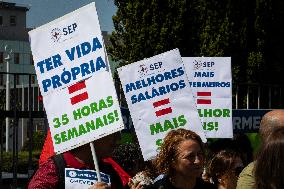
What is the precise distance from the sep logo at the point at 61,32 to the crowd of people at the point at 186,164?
1.85 ft

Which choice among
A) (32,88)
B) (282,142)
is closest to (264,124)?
(282,142)

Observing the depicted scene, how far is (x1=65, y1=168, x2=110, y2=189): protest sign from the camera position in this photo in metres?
3.85

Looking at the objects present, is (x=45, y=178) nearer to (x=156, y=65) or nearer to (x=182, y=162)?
(x=182, y=162)

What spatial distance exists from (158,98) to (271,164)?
304 centimetres

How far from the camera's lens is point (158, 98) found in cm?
620

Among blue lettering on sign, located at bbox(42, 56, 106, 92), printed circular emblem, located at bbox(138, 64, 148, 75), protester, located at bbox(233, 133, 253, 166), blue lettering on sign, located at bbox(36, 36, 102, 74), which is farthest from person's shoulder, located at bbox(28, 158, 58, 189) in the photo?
printed circular emblem, located at bbox(138, 64, 148, 75)

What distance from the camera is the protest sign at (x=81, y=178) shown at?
3.85 m

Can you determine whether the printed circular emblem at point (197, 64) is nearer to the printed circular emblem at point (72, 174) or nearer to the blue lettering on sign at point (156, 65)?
the blue lettering on sign at point (156, 65)

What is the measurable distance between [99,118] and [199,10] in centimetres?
1929

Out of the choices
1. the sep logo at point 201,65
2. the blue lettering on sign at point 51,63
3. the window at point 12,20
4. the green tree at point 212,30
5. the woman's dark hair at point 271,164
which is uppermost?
the window at point 12,20

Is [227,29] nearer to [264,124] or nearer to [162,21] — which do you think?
[162,21]

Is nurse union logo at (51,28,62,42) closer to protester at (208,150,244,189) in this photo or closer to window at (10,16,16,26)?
protester at (208,150,244,189)

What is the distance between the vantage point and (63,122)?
401 cm

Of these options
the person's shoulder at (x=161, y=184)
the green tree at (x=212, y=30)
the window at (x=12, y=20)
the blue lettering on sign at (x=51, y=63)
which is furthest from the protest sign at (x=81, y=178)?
the window at (x=12, y=20)
